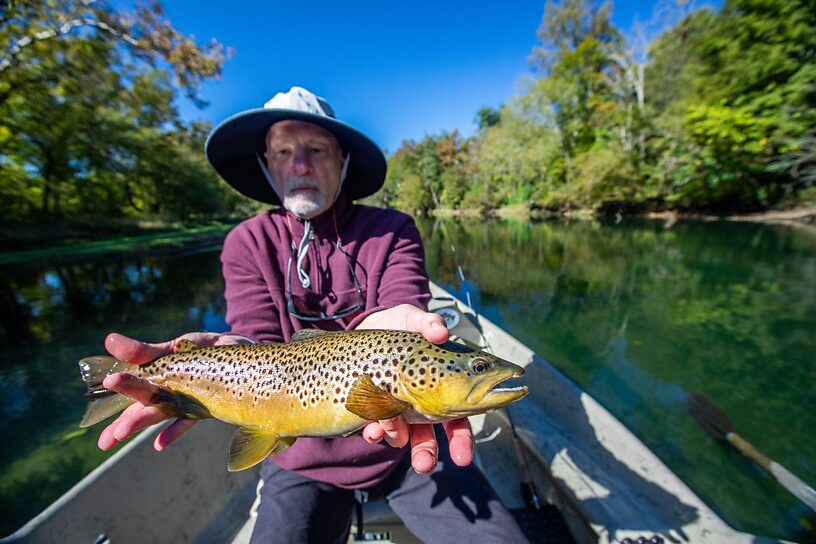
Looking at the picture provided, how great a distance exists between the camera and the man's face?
2253mm

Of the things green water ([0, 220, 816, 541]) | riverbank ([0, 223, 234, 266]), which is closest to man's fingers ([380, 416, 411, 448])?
green water ([0, 220, 816, 541])

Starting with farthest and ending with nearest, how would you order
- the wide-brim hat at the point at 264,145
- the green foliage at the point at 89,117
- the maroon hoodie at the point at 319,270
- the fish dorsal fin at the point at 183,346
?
the green foliage at the point at 89,117 → the maroon hoodie at the point at 319,270 → the wide-brim hat at the point at 264,145 → the fish dorsal fin at the point at 183,346

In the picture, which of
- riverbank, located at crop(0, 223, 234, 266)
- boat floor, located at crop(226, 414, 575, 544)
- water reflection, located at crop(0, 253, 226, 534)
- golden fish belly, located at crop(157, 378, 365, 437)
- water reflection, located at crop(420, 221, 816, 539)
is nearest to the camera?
golden fish belly, located at crop(157, 378, 365, 437)

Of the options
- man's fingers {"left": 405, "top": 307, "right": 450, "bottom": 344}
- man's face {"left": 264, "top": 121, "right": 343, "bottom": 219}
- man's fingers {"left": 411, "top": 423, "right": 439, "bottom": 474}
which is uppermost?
man's face {"left": 264, "top": 121, "right": 343, "bottom": 219}

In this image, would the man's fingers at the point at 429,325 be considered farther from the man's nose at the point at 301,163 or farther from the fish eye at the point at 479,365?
the man's nose at the point at 301,163

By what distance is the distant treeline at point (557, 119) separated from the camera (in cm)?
1513

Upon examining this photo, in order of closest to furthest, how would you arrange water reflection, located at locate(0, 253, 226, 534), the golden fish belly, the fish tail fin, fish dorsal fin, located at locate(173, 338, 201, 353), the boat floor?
the golden fish belly, the fish tail fin, fish dorsal fin, located at locate(173, 338, 201, 353), the boat floor, water reflection, located at locate(0, 253, 226, 534)

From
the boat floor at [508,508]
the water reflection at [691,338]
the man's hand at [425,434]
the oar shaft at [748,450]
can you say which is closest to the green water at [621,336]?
the water reflection at [691,338]

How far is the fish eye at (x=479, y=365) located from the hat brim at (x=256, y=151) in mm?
1685

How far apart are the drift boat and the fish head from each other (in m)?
1.31

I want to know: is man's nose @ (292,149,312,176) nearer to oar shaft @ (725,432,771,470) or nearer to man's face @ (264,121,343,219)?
man's face @ (264,121,343,219)

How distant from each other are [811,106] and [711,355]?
26.9 m

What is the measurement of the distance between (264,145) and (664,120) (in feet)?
114

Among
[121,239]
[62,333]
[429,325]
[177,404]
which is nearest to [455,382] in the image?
[429,325]
